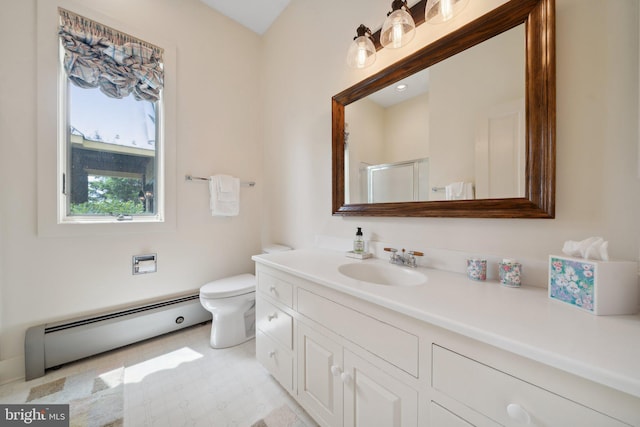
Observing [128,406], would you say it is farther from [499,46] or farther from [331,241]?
[499,46]

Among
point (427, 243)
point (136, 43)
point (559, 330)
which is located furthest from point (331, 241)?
point (136, 43)

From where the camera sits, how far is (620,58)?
2.17ft

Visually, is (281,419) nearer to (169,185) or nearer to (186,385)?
(186,385)

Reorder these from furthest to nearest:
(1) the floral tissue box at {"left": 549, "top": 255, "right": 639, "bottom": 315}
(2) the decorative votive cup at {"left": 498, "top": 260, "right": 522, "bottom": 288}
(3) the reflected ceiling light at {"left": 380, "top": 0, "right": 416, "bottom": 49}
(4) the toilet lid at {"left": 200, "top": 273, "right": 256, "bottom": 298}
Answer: (4) the toilet lid at {"left": 200, "top": 273, "right": 256, "bottom": 298}
(3) the reflected ceiling light at {"left": 380, "top": 0, "right": 416, "bottom": 49}
(2) the decorative votive cup at {"left": 498, "top": 260, "right": 522, "bottom": 288}
(1) the floral tissue box at {"left": 549, "top": 255, "right": 639, "bottom": 315}

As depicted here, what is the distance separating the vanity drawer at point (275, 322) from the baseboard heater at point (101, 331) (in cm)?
89

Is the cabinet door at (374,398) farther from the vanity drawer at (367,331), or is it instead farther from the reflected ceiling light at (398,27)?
the reflected ceiling light at (398,27)

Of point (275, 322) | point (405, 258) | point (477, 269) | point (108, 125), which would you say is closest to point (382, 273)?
point (405, 258)

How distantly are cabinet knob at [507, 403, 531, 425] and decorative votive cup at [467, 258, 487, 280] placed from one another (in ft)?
1.53

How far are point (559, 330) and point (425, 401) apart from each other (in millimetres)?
378

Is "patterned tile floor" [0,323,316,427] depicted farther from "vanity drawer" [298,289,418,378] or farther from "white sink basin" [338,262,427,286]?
"white sink basin" [338,262,427,286]

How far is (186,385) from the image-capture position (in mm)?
1299

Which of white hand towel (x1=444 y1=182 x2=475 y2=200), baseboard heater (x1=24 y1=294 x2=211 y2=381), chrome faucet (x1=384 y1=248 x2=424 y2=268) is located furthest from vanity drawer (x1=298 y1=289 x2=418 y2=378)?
baseboard heater (x1=24 y1=294 x2=211 y2=381)

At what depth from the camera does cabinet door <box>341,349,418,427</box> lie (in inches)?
26.2

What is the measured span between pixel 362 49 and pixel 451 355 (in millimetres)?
1441
